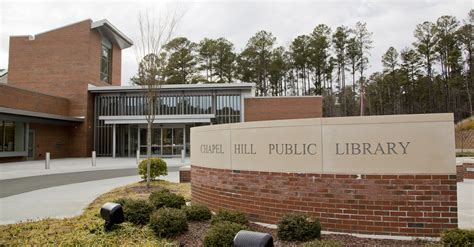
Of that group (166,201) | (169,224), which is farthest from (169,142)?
(169,224)

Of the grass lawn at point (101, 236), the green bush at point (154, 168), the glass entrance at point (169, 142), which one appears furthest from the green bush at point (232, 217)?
the glass entrance at point (169, 142)

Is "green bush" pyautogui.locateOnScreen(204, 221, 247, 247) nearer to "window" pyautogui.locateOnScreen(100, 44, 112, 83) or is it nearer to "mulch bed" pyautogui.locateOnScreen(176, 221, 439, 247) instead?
"mulch bed" pyautogui.locateOnScreen(176, 221, 439, 247)

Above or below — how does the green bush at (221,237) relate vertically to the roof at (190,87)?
below

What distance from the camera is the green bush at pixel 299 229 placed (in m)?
4.96

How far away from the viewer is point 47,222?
6.96 m

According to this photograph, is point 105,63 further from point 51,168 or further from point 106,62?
point 51,168

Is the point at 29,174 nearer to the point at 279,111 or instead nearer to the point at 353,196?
the point at 353,196

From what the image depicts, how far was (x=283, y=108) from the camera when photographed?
36.7 metres

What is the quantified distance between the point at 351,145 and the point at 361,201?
85 cm

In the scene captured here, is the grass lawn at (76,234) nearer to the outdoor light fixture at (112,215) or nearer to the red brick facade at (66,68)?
the outdoor light fixture at (112,215)

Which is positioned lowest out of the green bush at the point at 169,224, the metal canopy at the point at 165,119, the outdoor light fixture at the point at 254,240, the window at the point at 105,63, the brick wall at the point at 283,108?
the green bush at the point at 169,224

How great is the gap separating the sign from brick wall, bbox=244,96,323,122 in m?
29.9

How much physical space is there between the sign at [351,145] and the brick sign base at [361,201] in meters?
0.15

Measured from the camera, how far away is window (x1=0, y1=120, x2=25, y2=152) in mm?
26323
